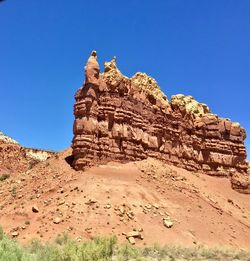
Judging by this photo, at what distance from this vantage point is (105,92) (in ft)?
127

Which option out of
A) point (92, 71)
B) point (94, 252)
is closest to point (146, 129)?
point (92, 71)

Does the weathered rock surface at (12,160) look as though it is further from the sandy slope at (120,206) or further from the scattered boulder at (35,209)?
the scattered boulder at (35,209)

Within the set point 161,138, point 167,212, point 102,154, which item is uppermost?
point 161,138

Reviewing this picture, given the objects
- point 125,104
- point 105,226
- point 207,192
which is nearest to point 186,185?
point 207,192

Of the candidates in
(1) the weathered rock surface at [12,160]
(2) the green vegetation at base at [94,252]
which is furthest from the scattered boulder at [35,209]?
(1) the weathered rock surface at [12,160]

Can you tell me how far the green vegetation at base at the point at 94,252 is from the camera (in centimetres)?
1296

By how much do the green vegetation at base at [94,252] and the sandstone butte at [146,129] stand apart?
11.3 meters

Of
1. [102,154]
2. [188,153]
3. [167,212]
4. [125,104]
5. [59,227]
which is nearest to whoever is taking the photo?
[59,227]

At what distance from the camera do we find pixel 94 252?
15078 mm

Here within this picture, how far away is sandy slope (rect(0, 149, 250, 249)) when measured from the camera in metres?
29.8

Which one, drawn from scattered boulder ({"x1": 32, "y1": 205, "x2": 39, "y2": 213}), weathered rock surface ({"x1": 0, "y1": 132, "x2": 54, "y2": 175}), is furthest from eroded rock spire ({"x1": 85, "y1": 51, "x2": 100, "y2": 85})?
weathered rock surface ({"x1": 0, "y1": 132, "x2": 54, "y2": 175})

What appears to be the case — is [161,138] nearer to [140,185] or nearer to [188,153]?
[188,153]

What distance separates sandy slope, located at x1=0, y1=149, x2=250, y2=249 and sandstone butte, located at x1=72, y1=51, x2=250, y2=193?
1.76m

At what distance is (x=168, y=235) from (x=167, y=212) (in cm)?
334
